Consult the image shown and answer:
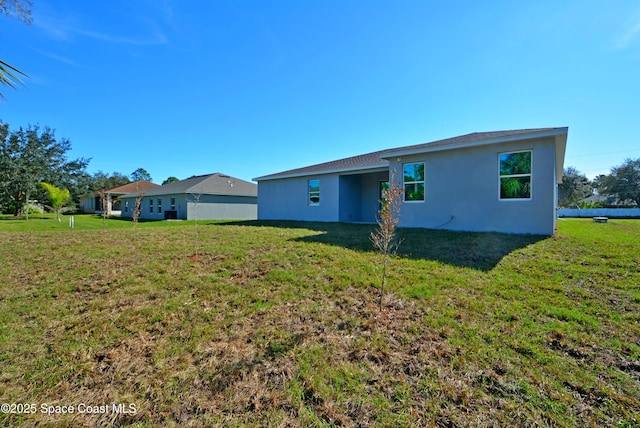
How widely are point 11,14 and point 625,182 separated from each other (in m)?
53.0

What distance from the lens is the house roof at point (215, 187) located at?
75.6 ft

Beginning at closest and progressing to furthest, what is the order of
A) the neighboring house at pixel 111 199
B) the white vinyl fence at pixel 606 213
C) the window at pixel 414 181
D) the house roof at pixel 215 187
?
the window at pixel 414 181
the house roof at pixel 215 187
the white vinyl fence at pixel 606 213
the neighboring house at pixel 111 199

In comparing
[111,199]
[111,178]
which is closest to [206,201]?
[111,199]

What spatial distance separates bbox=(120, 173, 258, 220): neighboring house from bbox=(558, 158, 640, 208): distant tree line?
42691 millimetres

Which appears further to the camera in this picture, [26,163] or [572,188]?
[572,188]

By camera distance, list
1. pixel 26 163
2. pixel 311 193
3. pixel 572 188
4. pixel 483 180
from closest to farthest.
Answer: pixel 483 180
pixel 311 193
pixel 26 163
pixel 572 188

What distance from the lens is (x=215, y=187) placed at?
24.0 m

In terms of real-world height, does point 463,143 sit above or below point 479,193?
above

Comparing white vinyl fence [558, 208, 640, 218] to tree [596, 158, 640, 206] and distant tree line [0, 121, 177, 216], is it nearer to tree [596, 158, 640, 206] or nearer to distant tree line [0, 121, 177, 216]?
tree [596, 158, 640, 206]

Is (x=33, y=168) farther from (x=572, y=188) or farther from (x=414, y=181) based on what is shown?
(x=572, y=188)

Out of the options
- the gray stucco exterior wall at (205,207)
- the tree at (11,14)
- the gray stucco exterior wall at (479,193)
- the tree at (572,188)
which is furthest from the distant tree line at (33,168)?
the tree at (572,188)

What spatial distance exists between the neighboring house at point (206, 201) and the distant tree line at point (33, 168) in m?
7.72

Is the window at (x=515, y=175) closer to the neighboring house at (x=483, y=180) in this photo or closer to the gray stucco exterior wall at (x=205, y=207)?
the neighboring house at (x=483, y=180)

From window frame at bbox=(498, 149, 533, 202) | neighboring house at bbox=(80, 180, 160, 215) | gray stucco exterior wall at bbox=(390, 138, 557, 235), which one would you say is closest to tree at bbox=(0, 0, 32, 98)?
gray stucco exterior wall at bbox=(390, 138, 557, 235)
